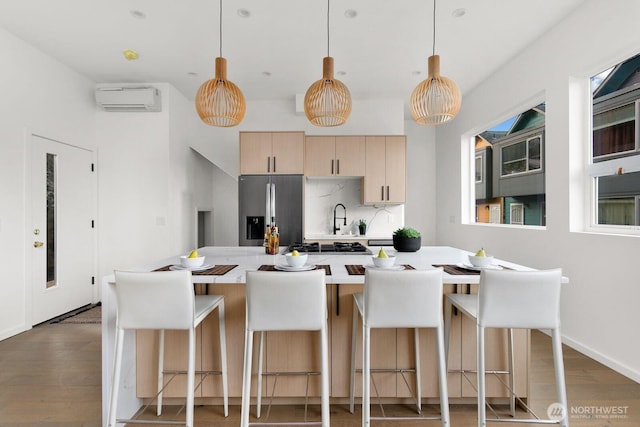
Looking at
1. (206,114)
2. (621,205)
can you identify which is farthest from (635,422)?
(206,114)

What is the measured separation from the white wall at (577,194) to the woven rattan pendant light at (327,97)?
1.95 meters

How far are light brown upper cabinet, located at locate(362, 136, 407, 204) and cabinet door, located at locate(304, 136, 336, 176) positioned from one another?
0.48 meters

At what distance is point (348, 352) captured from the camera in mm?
1942

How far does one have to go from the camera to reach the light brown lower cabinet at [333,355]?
6.29 feet

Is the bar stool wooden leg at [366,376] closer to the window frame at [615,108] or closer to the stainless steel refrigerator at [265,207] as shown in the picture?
Result: the window frame at [615,108]

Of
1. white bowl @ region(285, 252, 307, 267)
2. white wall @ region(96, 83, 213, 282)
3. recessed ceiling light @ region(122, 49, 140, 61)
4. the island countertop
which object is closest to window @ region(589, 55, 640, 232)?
the island countertop

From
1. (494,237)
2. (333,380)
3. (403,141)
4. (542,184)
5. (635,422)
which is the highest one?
(403,141)

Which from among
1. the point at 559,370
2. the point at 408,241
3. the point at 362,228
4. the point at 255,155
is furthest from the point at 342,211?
the point at 559,370

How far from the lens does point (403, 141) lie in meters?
4.47

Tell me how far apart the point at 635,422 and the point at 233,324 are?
2309mm

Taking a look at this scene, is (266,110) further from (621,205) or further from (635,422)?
(635,422)

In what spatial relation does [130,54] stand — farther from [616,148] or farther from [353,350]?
[616,148]

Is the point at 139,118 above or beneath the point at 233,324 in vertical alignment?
above

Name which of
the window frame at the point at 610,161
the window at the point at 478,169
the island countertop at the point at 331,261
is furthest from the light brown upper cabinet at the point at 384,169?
the window frame at the point at 610,161
